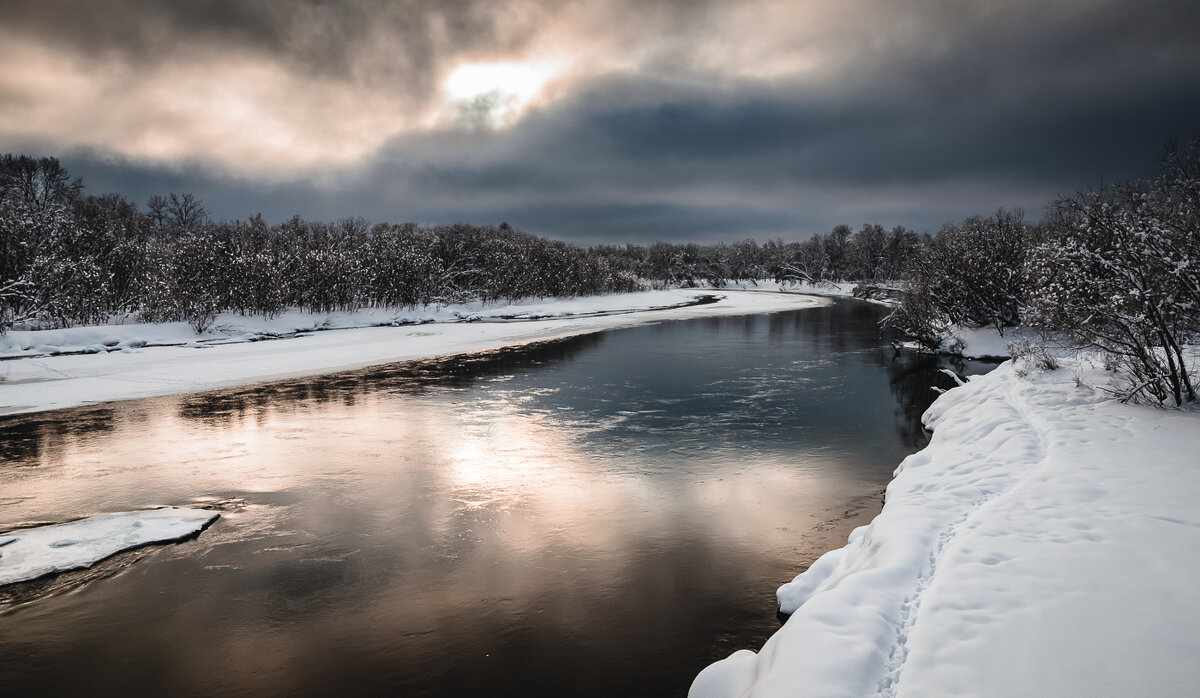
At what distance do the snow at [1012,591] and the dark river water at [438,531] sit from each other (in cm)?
118

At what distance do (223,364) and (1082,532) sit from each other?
27419 mm

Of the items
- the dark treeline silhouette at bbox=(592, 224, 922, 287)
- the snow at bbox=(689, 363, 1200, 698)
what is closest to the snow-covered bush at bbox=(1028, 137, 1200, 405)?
the snow at bbox=(689, 363, 1200, 698)

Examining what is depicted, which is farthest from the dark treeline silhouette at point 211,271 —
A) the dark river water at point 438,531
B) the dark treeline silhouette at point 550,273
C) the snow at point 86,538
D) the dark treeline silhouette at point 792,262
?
the dark treeline silhouette at point 792,262

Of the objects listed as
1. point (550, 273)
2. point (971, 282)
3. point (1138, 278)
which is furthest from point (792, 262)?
point (1138, 278)

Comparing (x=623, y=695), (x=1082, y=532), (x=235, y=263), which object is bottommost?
(x=623, y=695)

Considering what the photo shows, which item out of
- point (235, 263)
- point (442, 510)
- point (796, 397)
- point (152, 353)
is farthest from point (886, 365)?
point (235, 263)

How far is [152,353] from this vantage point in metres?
27.8

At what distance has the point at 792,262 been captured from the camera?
128m

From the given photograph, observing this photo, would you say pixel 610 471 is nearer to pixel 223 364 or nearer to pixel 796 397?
pixel 796 397

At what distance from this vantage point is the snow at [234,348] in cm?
2100

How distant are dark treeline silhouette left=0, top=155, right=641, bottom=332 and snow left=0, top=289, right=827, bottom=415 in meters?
1.77

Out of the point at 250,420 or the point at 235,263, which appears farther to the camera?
the point at 235,263

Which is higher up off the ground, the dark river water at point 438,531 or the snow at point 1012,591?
the snow at point 1012,591

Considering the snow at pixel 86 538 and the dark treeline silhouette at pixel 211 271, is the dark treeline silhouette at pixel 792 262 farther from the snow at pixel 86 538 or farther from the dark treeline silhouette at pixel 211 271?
the snow at pixel 86 538
